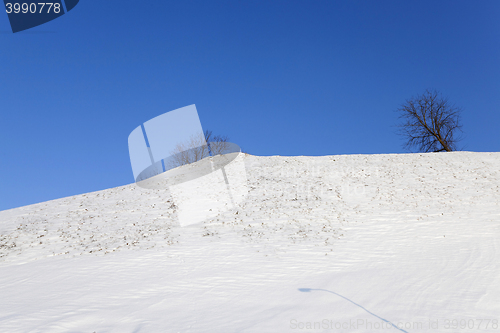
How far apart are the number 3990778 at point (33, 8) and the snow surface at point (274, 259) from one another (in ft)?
29.5

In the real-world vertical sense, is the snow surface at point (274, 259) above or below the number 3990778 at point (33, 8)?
below

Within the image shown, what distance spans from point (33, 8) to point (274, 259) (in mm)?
12022

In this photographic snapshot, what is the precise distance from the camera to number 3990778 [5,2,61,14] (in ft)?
32.0

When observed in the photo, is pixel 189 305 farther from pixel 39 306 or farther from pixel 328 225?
pixel 328 225

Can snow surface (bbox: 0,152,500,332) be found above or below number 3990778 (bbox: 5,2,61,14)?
below

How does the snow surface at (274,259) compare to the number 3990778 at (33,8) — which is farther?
the number 3990778 at (33,8)

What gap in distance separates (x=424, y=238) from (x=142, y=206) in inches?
622

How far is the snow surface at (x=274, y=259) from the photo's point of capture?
6.88 m

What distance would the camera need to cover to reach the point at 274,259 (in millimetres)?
11055

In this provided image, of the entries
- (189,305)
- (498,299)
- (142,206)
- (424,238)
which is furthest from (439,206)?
(142,206)

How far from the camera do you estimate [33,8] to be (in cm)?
985

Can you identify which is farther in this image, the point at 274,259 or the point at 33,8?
the point at 274,259

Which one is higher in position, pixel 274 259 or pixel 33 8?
pixel 33 8

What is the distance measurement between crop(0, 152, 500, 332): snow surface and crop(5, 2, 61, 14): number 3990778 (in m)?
9.00
